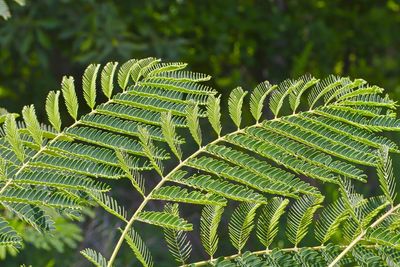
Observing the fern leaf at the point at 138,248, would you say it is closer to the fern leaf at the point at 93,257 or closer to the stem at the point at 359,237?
the fern leaf at the point at 93,257

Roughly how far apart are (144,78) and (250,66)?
14.1 feet

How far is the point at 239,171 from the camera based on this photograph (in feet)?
2.96

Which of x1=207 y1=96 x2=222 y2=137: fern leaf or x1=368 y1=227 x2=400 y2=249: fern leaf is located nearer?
x1=368 y1=227 x2=400 y2=249: fern leaf

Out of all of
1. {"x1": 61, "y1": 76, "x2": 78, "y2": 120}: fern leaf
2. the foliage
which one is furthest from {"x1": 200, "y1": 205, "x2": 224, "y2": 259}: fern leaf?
{"x1": 61, "y1": 76, "x2": 78, "y2": 120}: fern leaf

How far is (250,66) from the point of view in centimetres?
529

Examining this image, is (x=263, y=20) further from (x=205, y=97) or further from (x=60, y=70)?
(x=205, y=97)

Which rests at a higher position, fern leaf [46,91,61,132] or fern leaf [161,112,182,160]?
fern leaf [46,91,61,132]

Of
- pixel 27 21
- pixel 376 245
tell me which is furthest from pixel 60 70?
pixel 376 245

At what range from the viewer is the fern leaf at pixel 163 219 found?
0.86 m

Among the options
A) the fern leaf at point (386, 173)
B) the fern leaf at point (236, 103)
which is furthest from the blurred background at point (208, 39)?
the fern leaf at point (386, 173)

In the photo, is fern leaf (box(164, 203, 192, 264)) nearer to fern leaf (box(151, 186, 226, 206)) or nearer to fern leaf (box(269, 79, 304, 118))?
fern leaf (box(151, 186, 226, 206))

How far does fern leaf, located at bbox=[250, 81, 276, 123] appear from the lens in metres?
0.94

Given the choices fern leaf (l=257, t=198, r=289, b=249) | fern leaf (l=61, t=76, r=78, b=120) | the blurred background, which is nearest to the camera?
fern leaf (l=257, t=198, r=289, b=249)

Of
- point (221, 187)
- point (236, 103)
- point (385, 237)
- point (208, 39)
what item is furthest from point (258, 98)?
point (208, 39)
